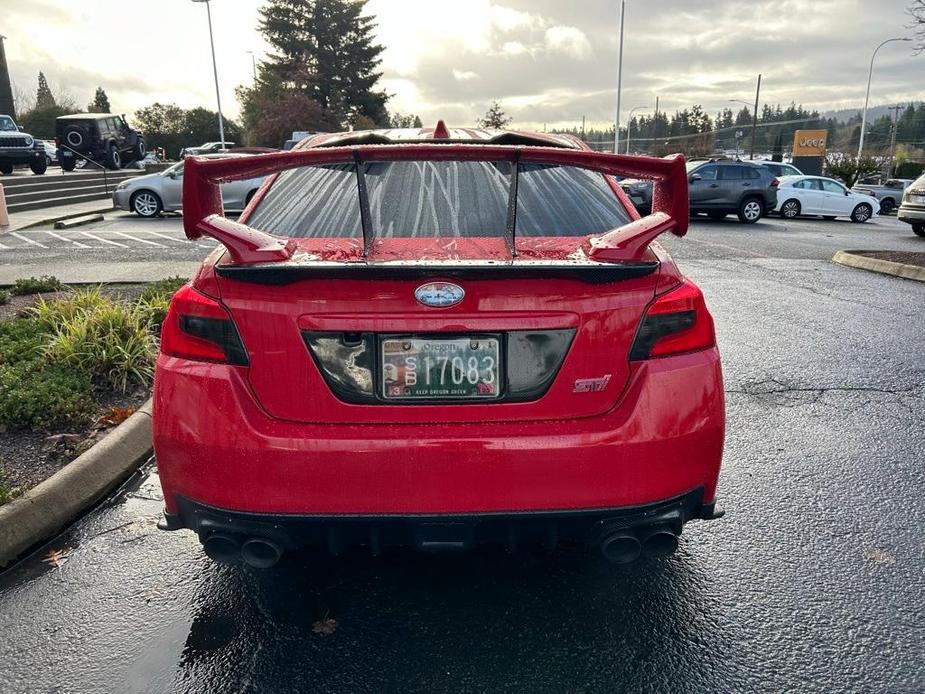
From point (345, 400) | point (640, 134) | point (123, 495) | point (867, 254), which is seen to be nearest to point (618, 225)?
point (345, 400)

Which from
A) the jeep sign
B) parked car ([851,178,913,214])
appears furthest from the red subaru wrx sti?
the jeep sign

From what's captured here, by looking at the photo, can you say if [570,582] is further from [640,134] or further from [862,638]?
[640,134]

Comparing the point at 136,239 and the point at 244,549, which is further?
the point at 136,239

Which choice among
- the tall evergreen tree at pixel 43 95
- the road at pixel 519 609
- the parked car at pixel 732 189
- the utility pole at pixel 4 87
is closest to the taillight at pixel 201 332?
the road at pixel 519 609

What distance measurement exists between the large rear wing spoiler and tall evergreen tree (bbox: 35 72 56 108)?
88.1 metres

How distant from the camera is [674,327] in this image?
2.24 metres

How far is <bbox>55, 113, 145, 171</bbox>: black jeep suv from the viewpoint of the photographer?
30.5 m

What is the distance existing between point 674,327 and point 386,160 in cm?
106

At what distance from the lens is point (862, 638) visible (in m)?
2.36

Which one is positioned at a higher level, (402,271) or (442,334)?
(402,271)

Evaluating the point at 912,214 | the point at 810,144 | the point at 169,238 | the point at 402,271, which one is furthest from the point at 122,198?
the point at 810,144

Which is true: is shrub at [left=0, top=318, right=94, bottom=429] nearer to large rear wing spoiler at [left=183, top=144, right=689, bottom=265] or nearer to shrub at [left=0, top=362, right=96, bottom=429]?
shrub at [left=0, top=362, right=96, bottom=429]

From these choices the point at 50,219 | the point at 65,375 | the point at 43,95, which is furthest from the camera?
the point at 43,95

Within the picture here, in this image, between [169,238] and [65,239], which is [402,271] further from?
[65,239]
